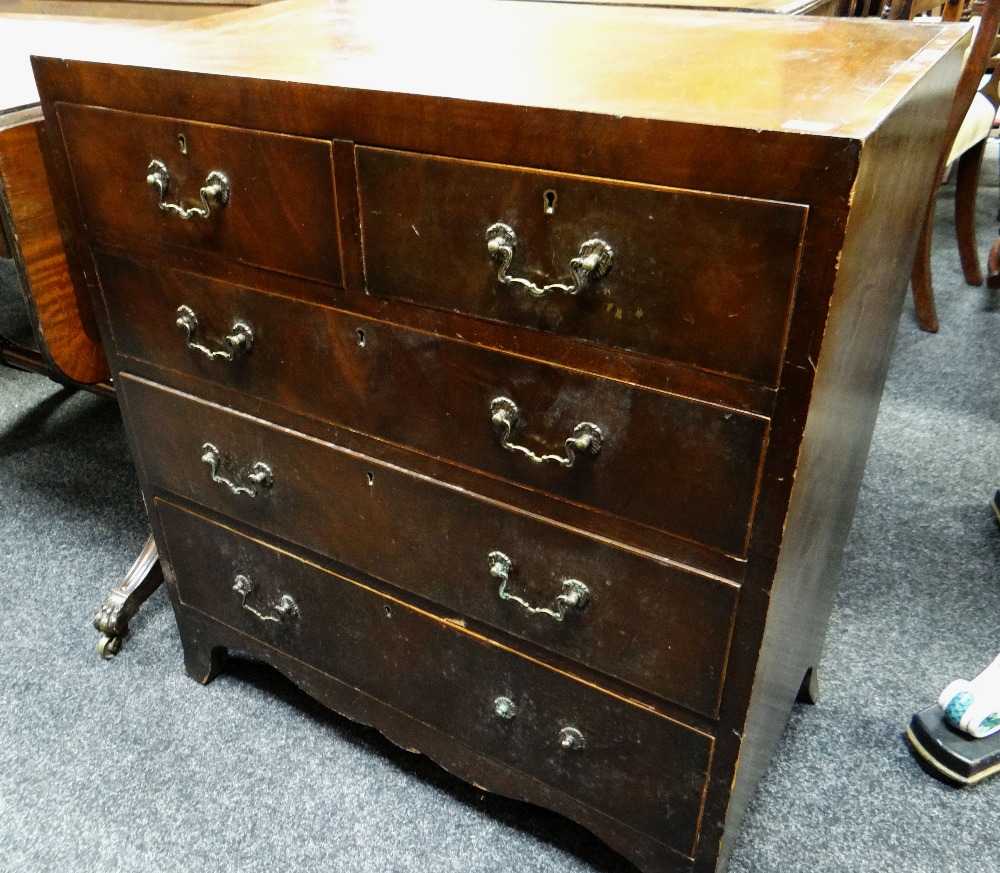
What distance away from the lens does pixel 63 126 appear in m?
1.08

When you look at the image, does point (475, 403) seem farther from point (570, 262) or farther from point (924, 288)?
point (924, 288)

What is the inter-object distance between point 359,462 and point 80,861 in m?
0.71

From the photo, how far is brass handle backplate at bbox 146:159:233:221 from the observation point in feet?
3.18

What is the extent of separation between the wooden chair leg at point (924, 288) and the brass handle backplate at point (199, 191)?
2178 millimetres

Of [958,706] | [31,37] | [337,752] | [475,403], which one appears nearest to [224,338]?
[475,403]

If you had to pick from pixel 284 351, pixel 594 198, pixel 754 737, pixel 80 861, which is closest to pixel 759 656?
pixel 754 737

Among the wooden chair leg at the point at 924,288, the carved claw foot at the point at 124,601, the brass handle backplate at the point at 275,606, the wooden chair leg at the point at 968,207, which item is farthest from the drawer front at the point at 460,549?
the wooden chair leg at the point at 968,207

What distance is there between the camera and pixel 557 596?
3.19 feet

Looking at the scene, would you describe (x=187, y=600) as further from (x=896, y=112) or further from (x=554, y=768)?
(x=896, y=112)

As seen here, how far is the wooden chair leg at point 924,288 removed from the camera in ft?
8.47

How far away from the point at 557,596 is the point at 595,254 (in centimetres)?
39

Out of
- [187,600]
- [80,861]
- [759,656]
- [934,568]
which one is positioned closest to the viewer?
[759,656]

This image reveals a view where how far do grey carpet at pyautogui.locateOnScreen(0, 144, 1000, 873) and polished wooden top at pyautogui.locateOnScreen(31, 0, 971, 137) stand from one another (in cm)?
98

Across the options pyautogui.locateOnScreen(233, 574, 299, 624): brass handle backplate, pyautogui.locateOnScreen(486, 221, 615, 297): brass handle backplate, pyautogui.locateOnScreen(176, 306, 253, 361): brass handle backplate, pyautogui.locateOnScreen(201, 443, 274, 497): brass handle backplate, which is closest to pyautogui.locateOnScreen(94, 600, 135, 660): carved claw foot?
pyautogui.locateOnScreen(233, 574, 299, 624): brass handle backplate
